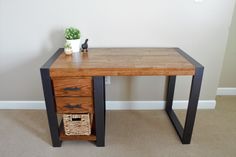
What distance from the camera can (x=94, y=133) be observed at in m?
1.57

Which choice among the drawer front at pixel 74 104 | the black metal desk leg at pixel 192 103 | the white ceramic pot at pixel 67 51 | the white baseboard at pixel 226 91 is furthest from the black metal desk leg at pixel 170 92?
the white ceramic pot at pixel 67 51

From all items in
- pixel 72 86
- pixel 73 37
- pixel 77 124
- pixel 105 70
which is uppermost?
pixel 73 37

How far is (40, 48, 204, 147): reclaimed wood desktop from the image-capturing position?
131 cm

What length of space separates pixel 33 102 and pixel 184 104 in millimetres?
1676

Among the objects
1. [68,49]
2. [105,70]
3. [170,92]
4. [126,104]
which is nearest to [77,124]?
[105,70]

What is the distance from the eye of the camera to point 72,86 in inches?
53.3

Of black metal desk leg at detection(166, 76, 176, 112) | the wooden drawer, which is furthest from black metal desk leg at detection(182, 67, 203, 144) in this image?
the wooden drawer

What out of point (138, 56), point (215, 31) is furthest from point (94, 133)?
point (215, 31)

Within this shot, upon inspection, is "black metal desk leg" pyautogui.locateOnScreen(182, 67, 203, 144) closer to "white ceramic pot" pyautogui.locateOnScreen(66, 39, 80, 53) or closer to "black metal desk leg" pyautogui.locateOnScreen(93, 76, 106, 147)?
"black metal desk leg" pyautogui.locateOnScreen(93, 76, 106, 147)

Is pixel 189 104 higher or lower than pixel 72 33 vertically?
lower

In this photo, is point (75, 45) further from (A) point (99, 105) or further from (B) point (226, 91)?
(B) point (226, 91)

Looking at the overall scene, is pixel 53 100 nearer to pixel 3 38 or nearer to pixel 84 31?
pixel 84 31

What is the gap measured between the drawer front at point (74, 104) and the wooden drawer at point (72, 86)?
0.04 meters

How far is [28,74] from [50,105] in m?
0.78
